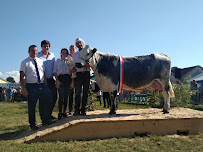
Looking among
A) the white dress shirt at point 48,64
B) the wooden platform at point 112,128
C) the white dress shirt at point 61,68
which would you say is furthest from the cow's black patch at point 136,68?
the white dress shirt at point 48,64

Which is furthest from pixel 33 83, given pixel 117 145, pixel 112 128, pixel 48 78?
pixel 117 145

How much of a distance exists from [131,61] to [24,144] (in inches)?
148

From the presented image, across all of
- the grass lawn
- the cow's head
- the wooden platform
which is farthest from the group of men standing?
the grass lawn

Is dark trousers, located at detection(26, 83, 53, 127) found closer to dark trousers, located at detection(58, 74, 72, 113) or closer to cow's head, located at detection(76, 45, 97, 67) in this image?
dark trousers, located at detection(58, 74, 72, 113)

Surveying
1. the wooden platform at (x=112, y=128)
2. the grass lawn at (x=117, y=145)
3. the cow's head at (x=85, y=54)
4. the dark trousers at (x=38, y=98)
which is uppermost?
the cow's head at (x=85, y=54)

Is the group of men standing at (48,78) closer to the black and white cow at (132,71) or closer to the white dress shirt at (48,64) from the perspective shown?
the white dress shirt at (48,64)

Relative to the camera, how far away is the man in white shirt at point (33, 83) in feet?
14.8

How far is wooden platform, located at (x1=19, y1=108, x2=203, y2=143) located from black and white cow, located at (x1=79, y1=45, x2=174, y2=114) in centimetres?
88

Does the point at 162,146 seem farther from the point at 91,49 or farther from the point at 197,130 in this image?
the point at 91,49

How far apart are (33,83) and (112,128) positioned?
2306 mm

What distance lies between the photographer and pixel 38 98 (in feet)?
15.6

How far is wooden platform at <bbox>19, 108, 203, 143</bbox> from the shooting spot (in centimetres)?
433

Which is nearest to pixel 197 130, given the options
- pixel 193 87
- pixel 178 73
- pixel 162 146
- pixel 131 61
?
pixel 162 146

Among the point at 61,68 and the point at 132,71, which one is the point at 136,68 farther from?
the point at 61,68
